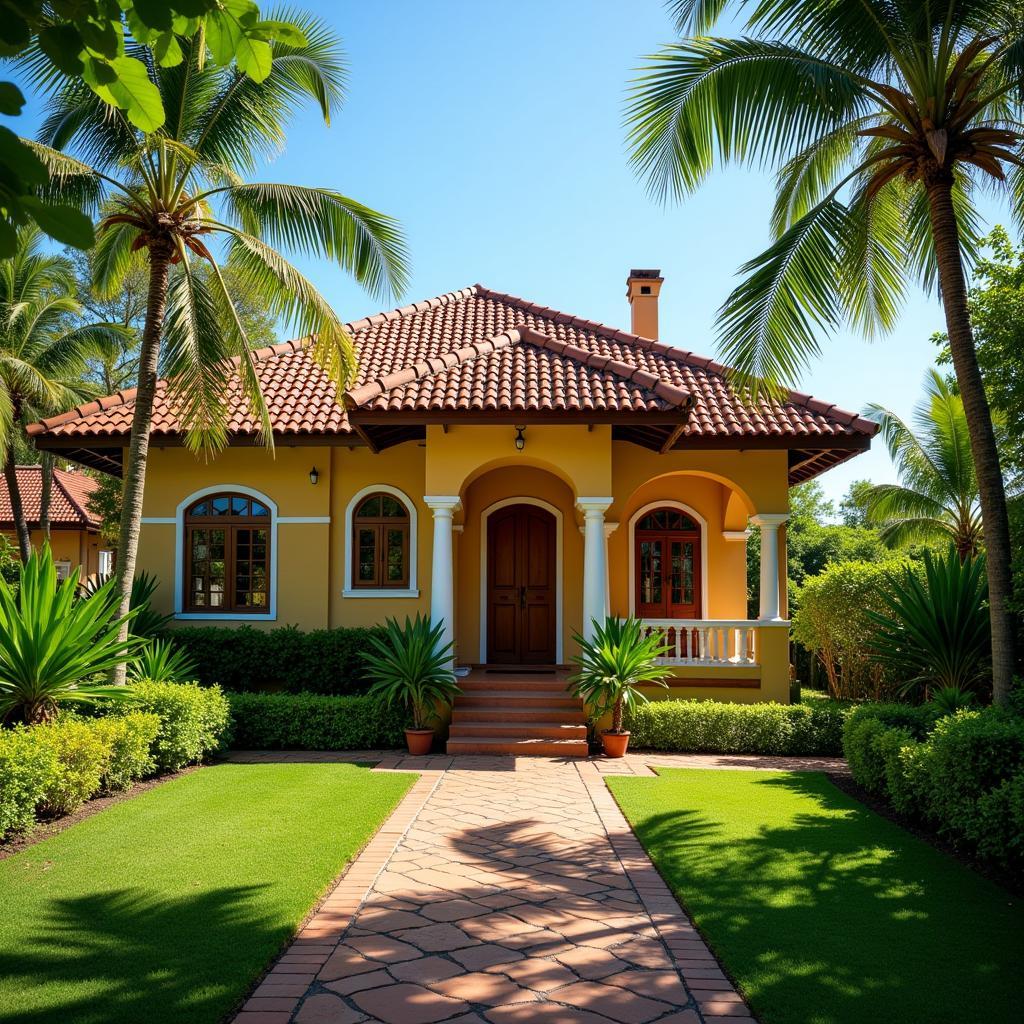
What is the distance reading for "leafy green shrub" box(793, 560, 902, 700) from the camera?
15305 millimetres

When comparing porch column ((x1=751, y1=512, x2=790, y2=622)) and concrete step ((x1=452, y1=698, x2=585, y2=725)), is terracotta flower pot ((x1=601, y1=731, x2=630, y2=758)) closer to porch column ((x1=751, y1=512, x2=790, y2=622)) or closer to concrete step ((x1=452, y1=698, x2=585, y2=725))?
concrete step ((x1=452, y1=698, x2=585, y2=725))

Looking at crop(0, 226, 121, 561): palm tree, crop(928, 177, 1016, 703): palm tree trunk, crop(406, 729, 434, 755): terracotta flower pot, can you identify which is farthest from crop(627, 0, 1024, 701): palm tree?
crop(0, 226, 121, 561): palm tree

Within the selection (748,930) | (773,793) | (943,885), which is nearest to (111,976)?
(748,930)

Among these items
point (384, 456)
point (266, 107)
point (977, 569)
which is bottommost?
point (977, 569)

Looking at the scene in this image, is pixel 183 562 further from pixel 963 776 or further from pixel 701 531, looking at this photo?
pixel 963 776

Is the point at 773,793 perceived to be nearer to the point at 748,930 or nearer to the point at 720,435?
the point at 748,930

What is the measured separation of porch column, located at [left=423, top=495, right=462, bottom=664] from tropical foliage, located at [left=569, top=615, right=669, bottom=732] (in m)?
1.93

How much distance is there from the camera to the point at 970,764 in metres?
6.66

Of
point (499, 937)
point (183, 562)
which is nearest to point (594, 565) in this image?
point (183, 562)

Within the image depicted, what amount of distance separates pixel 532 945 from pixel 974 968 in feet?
7.84

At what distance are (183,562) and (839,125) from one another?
1138 cm

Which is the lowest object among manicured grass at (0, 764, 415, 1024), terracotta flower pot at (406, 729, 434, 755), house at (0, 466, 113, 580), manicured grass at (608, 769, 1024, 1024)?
manicured grass at (608, 769, 1024, 1024)

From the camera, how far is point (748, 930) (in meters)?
5.14

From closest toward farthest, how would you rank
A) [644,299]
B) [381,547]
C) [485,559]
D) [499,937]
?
[499,937] < [381,547] < [485,559] < [644,299]
